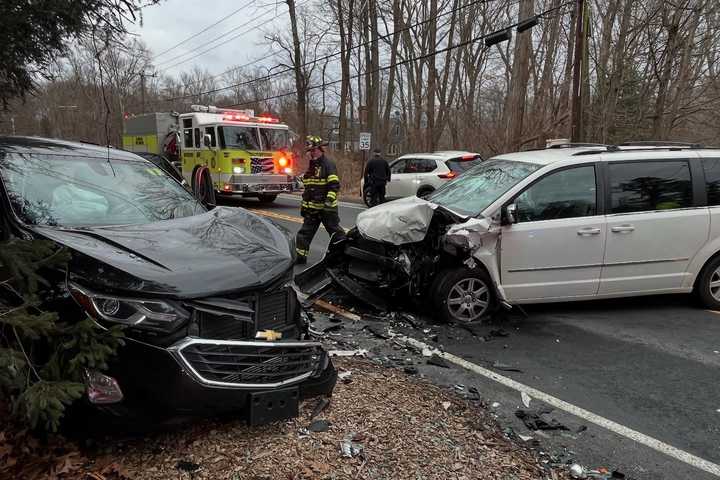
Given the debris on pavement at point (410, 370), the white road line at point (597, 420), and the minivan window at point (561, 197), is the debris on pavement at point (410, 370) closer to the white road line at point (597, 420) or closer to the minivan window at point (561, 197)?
the white road line at point (597, 420)

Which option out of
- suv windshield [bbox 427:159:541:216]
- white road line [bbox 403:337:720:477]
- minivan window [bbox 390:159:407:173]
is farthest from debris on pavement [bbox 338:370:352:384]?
minivan window [bbox 390:159:407:173]

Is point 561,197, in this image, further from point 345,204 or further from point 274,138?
point 345,204

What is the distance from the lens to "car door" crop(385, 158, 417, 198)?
47.7 ft

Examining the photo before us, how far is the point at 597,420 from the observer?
334cm

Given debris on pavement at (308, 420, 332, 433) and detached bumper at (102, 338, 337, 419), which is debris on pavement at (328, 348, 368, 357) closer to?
debris on pavement at (308, 420, 332, 433)

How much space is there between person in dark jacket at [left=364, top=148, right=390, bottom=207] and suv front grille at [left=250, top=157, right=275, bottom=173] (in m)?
3.14

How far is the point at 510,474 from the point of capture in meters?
2.66

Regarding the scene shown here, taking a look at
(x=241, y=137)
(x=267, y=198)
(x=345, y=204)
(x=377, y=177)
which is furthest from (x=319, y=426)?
(x=345, y=204)

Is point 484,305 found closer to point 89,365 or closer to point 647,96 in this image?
point 89,365

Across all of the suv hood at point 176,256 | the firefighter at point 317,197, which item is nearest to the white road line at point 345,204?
the firefighter at point 317,197

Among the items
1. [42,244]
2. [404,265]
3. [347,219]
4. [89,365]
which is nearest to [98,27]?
[42,244]

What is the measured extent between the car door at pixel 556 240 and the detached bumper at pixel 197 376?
3025 millimetres

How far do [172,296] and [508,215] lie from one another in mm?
3420

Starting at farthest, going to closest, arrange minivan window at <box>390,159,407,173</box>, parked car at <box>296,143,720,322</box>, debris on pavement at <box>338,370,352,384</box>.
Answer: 1. minivan window at <box>390,159,407,173</box>
2. parked car at <box>296,143,720,322</box>
3. debris on pavement at <box>338,370,352,384</box>
